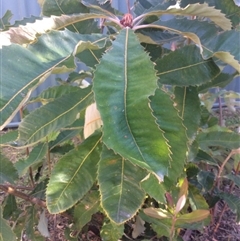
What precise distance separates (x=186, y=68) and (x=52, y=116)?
11.3 inches

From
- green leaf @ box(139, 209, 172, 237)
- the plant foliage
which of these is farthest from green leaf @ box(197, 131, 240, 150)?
green leaf @ box(139, 209, 172, 237)

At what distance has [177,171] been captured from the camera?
65 centimetres

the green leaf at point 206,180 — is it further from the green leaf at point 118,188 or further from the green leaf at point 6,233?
the green leaf at point 6,233

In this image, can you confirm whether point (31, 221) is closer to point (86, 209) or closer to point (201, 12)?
point (86, 209)

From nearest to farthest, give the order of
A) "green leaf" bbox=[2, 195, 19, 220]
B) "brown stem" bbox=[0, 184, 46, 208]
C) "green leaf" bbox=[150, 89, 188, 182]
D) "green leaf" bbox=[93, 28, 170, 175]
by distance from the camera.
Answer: "green leaf" bbox=[93, 28, 170, 175]
"green leaf" bbox=[150, 89, 188, 182]
"brown stem" bbox=[0, 184, 46, 208]
"green leaf" bbox=[2, 195, 19, 220]

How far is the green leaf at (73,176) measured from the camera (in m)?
0.72

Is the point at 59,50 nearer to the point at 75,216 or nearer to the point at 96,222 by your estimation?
the point at 75,216

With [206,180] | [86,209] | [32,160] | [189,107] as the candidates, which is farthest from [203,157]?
[32,160]

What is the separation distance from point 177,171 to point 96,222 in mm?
543

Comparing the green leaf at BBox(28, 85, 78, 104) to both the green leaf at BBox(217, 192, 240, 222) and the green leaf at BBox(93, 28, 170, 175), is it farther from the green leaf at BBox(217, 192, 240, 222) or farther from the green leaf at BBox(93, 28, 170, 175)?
the green leaf at BBox(217, 192, 240, 222)

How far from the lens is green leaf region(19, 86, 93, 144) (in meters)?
0.67

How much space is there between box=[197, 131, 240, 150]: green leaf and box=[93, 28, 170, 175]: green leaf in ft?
1.46

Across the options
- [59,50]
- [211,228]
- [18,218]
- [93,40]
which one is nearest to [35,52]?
[59,50]

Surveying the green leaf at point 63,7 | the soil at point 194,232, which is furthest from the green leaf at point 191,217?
the green leaf at point 63,7
